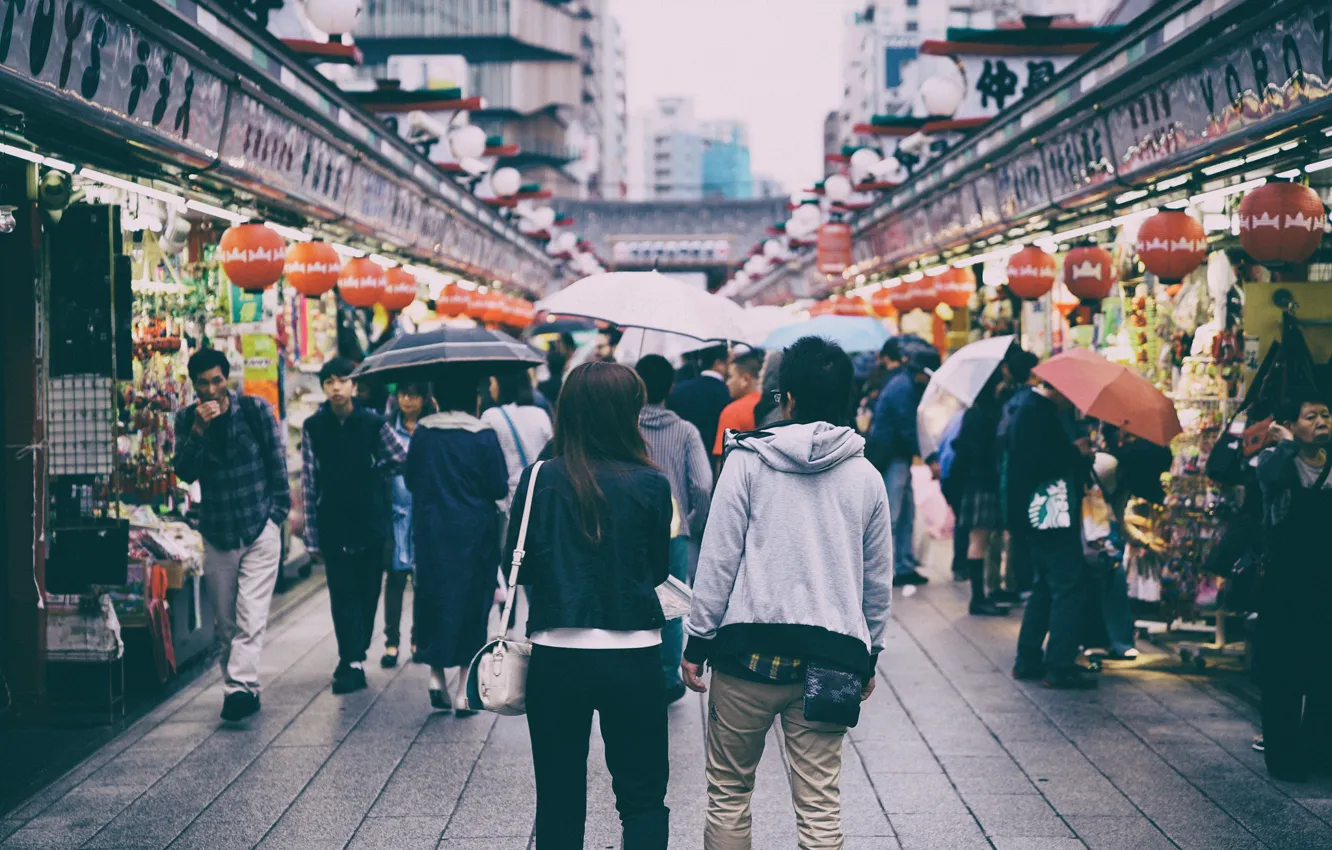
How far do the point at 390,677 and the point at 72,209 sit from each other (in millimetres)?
3210

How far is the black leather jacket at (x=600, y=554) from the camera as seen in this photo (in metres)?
3.81

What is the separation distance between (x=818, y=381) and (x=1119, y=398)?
391 centimetres

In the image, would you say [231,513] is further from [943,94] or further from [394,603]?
[943,94]

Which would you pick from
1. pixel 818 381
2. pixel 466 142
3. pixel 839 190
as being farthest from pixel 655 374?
pixel 839 190

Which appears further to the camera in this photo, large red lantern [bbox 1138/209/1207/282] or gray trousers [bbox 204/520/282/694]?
large red lantern [bbox 1138/209/1207/282]

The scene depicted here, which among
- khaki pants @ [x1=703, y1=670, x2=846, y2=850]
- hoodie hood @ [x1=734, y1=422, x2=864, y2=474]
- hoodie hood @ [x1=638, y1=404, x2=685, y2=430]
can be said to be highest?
hoodie hood @ [x1=734, y1=422, x2=864, y2=474]

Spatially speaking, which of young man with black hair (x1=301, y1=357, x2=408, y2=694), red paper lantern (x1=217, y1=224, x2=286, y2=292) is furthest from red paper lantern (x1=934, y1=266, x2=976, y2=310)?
young man with black hair (x1=301, y1=357, x2=408, y2=694)

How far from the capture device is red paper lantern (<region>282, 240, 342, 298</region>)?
9.48m

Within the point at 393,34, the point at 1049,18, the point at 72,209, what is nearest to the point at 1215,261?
the point at 1049,18

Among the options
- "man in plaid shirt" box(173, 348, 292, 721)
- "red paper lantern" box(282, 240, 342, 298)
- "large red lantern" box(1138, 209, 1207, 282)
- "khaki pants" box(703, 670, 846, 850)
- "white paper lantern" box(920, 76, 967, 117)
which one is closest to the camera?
"khaki pants" box(703, 670, 846, 850)

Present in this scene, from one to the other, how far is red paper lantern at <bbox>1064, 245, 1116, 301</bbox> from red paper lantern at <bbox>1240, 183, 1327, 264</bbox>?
8.68 ft

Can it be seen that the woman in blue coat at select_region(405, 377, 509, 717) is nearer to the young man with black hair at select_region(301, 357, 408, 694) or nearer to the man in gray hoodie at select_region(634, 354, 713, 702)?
the young man with black hair at select_region(301, 357, 408, 694)

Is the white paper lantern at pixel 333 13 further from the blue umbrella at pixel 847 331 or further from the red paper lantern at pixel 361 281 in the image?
the blue umbrella at pixel 847 331

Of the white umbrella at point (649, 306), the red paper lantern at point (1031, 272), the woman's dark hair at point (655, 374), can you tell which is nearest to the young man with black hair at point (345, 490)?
the white umbrella at point (649, 306)
